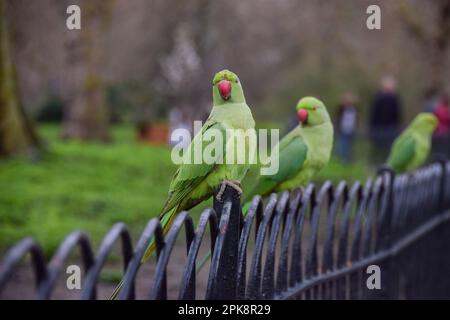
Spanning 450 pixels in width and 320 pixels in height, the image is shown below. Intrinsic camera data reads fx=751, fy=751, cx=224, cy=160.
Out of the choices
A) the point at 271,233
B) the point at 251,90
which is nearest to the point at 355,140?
the point at 251,90

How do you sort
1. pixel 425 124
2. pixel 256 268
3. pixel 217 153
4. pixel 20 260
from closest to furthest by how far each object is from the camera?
1. pixel 20 260
2. pixel 256 268
3. pixel 217 153
4. pixel 425 124

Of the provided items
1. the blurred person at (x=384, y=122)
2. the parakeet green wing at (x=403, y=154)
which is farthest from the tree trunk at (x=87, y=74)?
the parakeet green wing at (x=403, y=154)

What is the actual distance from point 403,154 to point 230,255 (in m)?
5.10

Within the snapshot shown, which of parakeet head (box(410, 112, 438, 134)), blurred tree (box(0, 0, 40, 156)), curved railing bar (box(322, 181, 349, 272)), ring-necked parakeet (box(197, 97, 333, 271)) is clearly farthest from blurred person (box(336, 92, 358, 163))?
curved railing bar (box(322, 181, 349, 272))

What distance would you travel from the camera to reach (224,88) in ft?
8.06

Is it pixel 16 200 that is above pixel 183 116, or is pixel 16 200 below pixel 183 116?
below

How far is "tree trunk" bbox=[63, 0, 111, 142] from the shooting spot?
728 inches

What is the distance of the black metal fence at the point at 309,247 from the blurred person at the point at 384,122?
416 inches

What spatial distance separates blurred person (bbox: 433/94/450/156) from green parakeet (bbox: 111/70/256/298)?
1089 cm

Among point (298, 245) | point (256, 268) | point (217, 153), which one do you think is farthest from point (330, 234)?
point (256, 268)

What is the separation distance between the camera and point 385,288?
12.6ft

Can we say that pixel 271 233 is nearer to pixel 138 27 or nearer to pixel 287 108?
pixel 287 108

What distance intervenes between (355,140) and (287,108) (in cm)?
759

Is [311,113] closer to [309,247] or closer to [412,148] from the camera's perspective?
[309,247]
